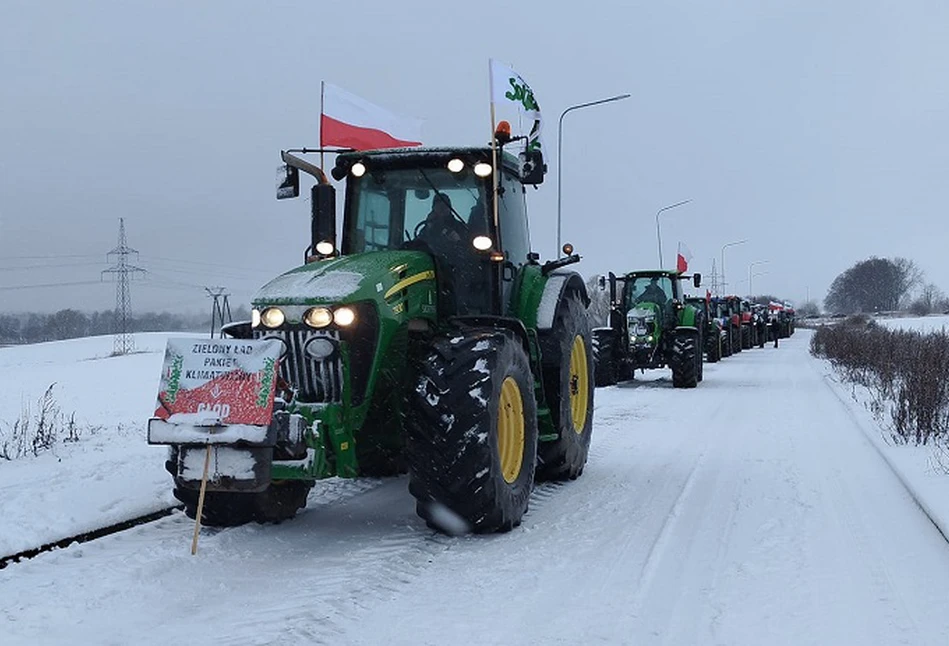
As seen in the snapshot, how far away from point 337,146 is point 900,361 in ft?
30.3

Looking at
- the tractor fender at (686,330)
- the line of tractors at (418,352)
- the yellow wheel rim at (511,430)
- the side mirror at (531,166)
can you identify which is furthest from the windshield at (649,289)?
the yellow wheel rim at (511,430)

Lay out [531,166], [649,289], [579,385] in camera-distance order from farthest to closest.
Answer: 1. [649,289]
2. [579,385]
3. [531,166]

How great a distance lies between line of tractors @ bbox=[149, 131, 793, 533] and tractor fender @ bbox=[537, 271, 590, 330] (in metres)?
0.02

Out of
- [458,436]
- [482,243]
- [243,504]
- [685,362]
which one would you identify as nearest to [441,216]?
[482,243]

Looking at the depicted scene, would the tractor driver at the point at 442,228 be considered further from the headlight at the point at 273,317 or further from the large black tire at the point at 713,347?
the large black tire at the point at 713,347

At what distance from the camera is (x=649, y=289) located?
64.0ft

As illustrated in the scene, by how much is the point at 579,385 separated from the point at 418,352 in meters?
2.70

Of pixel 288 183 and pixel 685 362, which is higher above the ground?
pixel 288 183

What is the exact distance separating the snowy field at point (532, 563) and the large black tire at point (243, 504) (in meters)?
0.12

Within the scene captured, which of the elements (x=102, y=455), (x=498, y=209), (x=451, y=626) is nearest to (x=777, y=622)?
(x=451, y=626)

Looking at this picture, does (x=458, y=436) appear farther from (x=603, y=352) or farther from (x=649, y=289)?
(x=649, y=289)

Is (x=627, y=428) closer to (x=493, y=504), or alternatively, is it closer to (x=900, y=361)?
(x=900, y=361)

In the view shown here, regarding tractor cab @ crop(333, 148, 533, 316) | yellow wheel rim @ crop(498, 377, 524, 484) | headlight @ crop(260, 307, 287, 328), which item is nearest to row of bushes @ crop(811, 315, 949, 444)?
tractor cab @ crop(333, 148, 533, 316)

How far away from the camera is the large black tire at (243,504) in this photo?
5.62m
